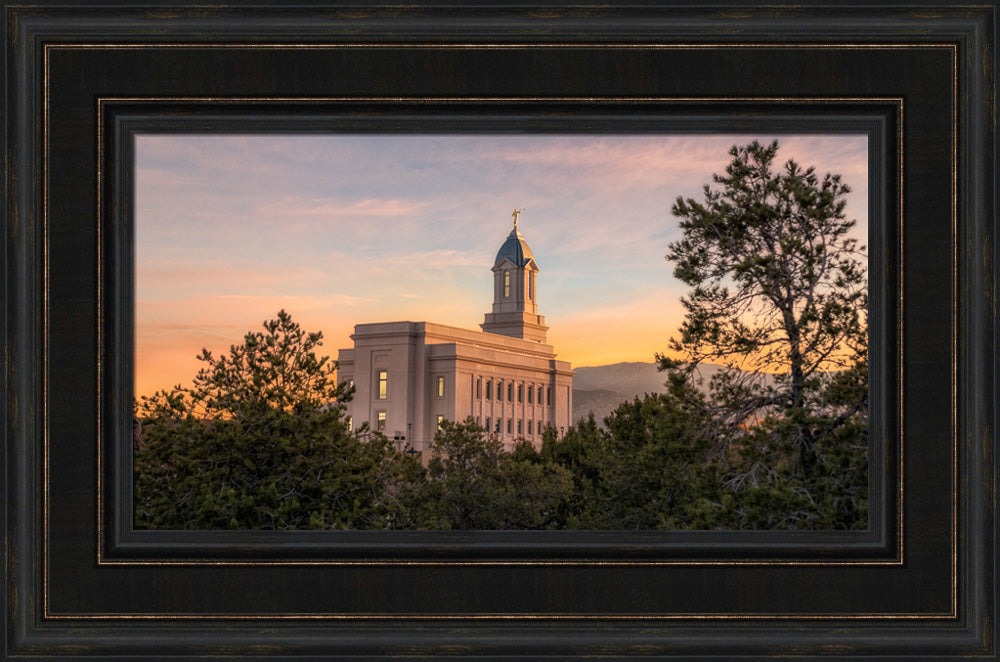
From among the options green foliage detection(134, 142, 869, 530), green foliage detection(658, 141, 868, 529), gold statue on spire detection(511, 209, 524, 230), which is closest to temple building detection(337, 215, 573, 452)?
gold statue on spire detection(511, 209, 524, 230)

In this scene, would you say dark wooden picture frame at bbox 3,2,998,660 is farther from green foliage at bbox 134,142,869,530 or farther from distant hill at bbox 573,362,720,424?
distant hill at bbox 573,362,720,424

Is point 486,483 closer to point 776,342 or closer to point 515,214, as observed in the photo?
point 515,214

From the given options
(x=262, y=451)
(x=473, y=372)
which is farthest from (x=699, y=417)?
(x=262, y=451)

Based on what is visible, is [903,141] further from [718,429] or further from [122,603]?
[122,603]

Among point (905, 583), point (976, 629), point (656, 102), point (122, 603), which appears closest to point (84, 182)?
point (122, 603)

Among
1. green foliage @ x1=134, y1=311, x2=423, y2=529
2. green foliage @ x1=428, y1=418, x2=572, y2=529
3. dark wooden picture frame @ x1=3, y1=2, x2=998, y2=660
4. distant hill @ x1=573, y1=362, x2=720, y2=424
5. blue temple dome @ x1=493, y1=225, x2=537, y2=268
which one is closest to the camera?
dark wooden picture frame @ x1=3, y1=2, x2=998, y2=660

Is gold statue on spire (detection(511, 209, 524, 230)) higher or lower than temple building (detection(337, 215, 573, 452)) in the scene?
higher
